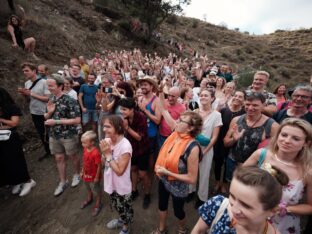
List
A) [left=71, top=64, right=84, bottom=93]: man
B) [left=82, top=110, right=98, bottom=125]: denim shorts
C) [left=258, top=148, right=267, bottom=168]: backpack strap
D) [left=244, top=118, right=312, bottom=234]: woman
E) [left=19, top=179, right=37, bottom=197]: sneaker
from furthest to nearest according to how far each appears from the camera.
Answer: [left=71, top=64, right=84, bottom=93]: man < [left=82, top=110, right=98, bottom=125]: denim shorts < [left=19, top=179, right=37, bottom=197]: sneaker < [left=258, top=148, right=267, bottom=168]: backpack strap < [left=244, top=118, right=312, bottom=234]: woman

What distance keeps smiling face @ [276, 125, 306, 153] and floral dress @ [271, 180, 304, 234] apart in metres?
0.31

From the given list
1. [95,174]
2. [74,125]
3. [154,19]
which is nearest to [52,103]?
[74,125]

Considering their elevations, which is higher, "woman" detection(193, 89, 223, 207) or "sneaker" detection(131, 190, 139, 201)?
"woman" detection(193, 89, 223, 207)

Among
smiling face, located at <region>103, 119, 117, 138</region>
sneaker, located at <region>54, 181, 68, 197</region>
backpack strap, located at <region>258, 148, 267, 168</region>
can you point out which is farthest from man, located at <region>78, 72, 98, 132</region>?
backpack strap, located at <region>258, 148, 267, 168</region>

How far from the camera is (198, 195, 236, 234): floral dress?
4.77 ft

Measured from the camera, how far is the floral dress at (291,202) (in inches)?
76.3

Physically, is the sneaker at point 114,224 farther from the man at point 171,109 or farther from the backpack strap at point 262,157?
the backpack strap at point 262,157

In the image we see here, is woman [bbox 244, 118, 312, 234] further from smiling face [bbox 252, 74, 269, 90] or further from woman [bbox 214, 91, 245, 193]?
smiling face [bbox 252, 74, 269, 90]

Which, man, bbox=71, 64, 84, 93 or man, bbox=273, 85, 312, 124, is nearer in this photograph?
man, bbox=273, 85, 312, 124

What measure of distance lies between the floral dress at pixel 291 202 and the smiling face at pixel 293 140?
0.31m

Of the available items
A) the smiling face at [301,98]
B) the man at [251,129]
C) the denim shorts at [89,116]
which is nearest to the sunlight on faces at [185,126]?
the man at [251,129]

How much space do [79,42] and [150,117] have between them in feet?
39.6

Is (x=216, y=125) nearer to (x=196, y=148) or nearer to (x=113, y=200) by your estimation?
(x=196, y=148)

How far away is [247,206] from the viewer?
4.04ft
